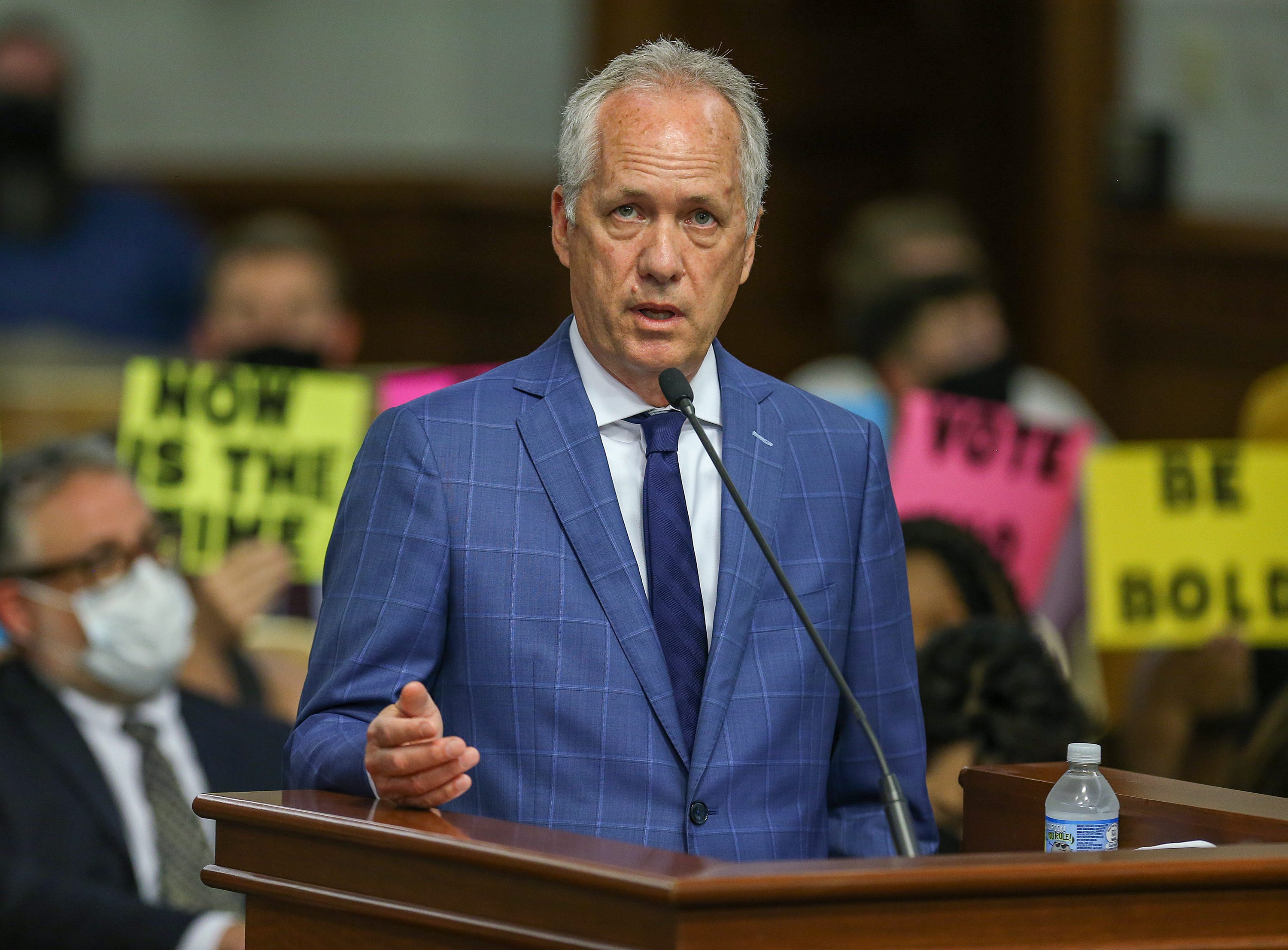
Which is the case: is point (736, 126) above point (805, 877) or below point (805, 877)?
above

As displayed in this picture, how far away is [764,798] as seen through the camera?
2.00m

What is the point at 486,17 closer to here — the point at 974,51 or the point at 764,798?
the point at 974,51

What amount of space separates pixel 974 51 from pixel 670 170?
6542 millimetres

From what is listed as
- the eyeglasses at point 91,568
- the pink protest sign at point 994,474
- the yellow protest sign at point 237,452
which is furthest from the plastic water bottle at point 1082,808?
the yellow protest sign at point 237,452

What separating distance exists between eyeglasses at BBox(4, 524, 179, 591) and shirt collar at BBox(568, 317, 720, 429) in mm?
1936

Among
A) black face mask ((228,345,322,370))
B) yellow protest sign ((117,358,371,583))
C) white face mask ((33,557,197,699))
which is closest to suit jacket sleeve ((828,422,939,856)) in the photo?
white face mask ((33,557,197,699))

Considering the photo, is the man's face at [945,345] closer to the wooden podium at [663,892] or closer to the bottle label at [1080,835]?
the bottle label at [1080,835]

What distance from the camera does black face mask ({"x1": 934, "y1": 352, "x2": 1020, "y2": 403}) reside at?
5.16 metres

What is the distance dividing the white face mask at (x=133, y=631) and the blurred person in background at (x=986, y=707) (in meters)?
1.34

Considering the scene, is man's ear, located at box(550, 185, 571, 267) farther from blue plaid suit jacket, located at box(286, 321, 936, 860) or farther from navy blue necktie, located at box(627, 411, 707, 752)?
navy blue necktie, located at box(627, 411, 707, 752)

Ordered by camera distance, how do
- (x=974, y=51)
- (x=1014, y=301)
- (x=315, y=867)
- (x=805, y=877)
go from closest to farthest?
(x=805, y=877) < (x=315, y=867) < (x=1014, y=301) < (x=974, y=51)

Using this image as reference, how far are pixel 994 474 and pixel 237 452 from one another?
166 cm

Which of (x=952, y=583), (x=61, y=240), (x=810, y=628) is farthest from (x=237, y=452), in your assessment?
(x=61, y=240)

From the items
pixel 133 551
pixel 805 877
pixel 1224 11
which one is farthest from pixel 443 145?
pixel 805 877
